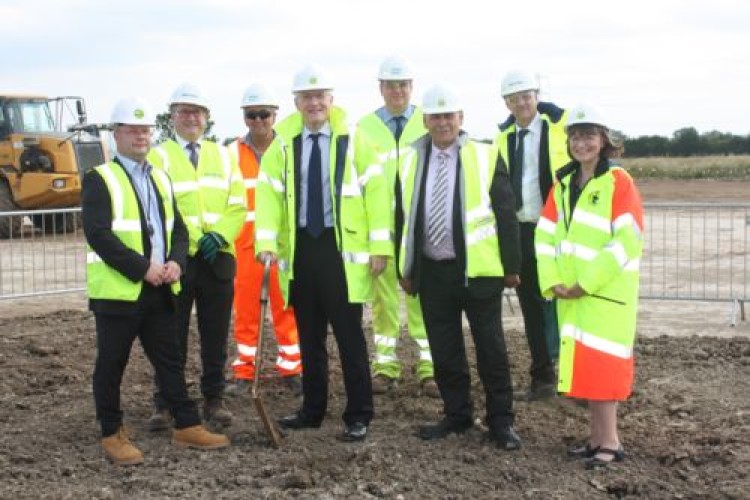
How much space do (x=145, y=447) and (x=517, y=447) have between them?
2150 millimetres

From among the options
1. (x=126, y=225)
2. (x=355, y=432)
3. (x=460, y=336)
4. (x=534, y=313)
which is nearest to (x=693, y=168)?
(x=534, y=313)

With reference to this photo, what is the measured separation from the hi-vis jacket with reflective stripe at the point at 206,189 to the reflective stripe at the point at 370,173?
944mm

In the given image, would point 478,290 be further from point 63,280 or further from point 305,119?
point 63,280

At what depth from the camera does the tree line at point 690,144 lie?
210 ft

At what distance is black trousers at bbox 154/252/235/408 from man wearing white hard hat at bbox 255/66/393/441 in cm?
39

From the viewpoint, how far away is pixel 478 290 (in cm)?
574

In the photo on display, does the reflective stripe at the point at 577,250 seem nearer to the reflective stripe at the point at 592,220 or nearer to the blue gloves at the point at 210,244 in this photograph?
the reflective stripe at the point at 592,220

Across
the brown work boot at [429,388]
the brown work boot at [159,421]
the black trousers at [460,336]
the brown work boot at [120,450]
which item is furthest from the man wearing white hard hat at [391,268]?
the brown work boot at [120,450]

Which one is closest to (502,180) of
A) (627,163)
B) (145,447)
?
(145,447)

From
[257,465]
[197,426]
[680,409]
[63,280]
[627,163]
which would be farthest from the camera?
[627,163]

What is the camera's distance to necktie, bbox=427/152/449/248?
579cm

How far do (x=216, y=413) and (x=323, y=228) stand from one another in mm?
1432

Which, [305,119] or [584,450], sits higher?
[305,119]

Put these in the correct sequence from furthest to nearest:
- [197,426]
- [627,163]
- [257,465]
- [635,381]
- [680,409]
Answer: [627,163], [635,381], [680,409], [197,426], [257,465]
